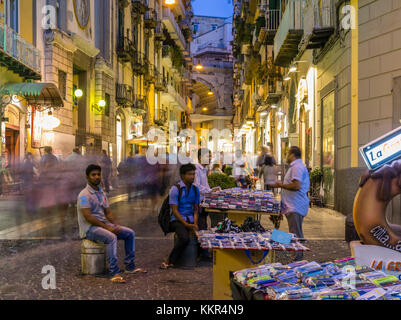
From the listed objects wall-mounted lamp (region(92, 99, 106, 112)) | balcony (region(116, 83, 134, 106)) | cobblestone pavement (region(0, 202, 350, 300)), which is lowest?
cobblestone pavement (region(0, 202, 350, 300))

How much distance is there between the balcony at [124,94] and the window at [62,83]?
829 cm

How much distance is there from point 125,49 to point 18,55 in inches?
550

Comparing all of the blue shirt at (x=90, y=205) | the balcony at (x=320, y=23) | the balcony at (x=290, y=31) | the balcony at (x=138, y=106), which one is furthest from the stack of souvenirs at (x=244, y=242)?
the balcony at (x=138, y=106)

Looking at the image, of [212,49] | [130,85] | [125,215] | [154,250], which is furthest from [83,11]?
[212,49]

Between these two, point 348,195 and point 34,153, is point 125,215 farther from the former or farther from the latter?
point 34,153

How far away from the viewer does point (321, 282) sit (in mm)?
3160

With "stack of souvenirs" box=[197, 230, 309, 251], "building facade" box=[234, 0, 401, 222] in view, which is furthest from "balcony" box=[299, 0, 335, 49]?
"stack of souvenirs" box=[197, 230, 309, 251]

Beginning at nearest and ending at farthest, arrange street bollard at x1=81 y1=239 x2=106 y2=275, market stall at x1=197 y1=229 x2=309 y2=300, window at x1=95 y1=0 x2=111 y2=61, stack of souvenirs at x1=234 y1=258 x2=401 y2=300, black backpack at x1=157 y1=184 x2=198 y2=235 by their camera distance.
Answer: stack of souvenirs at x1=234 y1=258 x2=401 y2=300 → market stall at x1=197 y1=229 x2=309 y2=300 → street bollard at x1=81 y1=239 x2=106 y2=275 → black backpack at x1=157 y1=184 x2=198 y2=235 → window at x1=95 y1=0 x2=111 y2=61

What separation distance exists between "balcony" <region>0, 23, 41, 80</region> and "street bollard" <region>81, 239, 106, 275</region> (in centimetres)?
1139

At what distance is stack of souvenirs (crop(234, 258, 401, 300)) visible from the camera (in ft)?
9.59

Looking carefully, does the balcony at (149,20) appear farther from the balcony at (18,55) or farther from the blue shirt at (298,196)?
the blue shirt at (298,196)

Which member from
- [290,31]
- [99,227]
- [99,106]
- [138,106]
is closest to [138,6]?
[138,106]

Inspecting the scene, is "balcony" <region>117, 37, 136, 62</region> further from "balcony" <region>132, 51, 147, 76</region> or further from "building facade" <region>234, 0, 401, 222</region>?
"building facade" <region>234, 0, 401, 222</region>

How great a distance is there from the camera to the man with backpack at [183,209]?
670cm
